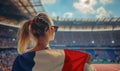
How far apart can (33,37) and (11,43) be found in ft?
78.9

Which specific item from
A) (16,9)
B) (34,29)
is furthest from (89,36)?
(34,29)

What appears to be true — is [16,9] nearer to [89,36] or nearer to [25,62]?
[89,36]

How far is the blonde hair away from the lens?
1451 millimetres

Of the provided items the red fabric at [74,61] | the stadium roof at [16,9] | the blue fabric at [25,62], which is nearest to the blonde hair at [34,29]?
the blue fabric at [25,62]

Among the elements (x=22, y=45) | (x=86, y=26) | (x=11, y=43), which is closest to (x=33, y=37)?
(x=22, y=45)

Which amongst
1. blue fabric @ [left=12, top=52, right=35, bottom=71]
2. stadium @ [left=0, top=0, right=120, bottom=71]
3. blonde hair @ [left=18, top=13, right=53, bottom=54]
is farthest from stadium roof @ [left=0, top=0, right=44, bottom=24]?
blue fabric @ [left=12, top=52, right=35, bottom=71]

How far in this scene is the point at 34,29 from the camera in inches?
58.0

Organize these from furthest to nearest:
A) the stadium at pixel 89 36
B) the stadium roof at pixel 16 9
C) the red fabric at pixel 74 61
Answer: the stadium at pixel 89 36 < the stadium roof at pixel 16 9 < the red fabric at pixel 74 61

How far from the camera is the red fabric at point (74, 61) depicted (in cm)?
136

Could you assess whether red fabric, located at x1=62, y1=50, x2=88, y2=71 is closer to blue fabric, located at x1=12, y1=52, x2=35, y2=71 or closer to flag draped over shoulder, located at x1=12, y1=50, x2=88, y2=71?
flag draped over shoulder, located at x1=12, y1=50, x2=88, y2=71

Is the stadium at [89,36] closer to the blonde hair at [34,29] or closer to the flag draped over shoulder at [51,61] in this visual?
the blonde hair at [34,29]

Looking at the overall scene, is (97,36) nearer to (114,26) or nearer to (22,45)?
(114,26)

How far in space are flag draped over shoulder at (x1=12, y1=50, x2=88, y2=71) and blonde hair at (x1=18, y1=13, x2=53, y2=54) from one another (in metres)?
0.10

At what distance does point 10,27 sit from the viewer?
2595cm
